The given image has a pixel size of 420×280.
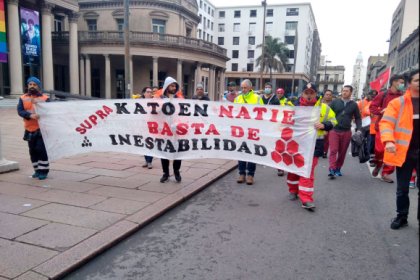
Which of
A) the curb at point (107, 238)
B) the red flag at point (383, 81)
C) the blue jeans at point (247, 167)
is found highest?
the red flag at point (383, 81)

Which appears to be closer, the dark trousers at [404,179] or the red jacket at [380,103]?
the dark trousers at [404,179]

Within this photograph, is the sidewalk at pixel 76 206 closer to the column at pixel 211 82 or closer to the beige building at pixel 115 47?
the beige building at pixel 115 47

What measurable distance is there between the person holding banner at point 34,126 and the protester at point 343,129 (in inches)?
221

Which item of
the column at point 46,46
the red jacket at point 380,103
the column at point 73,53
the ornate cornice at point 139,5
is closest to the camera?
the red jacket at point 380,103

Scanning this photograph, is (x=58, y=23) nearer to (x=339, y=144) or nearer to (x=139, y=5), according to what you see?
(x=139, y=5)

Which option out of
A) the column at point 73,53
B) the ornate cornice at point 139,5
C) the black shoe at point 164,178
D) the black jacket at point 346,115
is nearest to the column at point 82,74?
the column at point 73,53

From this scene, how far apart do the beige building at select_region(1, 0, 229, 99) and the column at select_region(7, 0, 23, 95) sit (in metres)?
3.27

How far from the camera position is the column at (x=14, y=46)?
23594 mm

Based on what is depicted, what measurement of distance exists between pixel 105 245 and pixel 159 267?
687 millimetres

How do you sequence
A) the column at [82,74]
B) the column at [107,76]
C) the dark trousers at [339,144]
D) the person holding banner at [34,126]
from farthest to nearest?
the column at [82,74] → the column at [107,76] → the dark trousers at [339,144] → the person holding banner at [34,126]

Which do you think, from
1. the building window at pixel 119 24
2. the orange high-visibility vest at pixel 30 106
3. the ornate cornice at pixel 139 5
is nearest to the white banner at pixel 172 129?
the orange high-visibility vest at pixel 30 106

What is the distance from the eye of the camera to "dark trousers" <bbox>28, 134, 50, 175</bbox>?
19.6ft

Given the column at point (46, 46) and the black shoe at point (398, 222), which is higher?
the column at point (46, 46)

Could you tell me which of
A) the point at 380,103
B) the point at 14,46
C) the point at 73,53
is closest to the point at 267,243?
the point at 380,103
